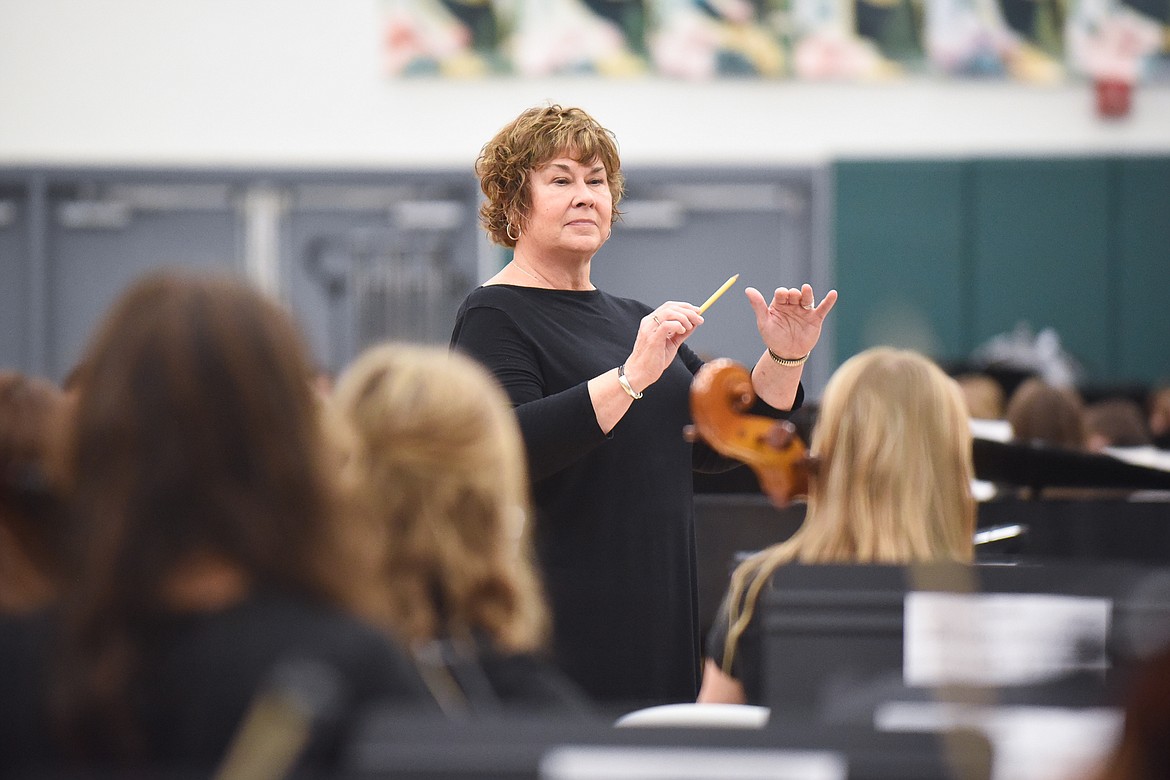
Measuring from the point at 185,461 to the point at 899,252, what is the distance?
252 inches

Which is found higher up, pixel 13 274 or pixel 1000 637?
pixel 13 274

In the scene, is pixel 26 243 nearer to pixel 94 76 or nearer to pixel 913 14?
pixel 94 76

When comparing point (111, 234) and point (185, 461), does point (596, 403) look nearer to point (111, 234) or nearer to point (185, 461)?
point (185, 461)

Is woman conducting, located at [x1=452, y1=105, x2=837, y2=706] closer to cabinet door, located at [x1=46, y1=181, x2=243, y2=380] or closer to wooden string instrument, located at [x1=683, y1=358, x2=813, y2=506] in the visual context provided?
wooden string instrument, located at [x1=683, y1=358, x2=813, y2=506]

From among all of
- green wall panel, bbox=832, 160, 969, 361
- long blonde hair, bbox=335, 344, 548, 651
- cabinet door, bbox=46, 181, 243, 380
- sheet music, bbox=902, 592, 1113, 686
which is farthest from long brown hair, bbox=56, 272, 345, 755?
cabinet door, bbox=46, 181, 243, 380

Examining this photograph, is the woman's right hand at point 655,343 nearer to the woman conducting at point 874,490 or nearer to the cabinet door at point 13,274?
the woman conducting at point 874,490

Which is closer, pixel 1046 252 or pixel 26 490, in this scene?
pixel 26 490

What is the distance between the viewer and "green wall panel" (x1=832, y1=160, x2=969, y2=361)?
275 inches

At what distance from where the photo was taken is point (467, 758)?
76 centimetres

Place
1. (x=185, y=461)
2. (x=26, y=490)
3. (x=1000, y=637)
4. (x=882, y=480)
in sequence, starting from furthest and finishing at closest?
(x=882, y=480)
(x=26, y=490)
(x=1000, y=637)
(x=185, y=461)

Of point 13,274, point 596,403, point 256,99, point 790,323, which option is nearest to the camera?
point 596,403

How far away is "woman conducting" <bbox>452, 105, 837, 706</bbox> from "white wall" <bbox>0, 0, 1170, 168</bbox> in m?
5.23

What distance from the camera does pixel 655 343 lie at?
180 cm

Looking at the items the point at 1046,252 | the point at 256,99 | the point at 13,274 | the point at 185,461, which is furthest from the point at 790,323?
the point at 13,274
